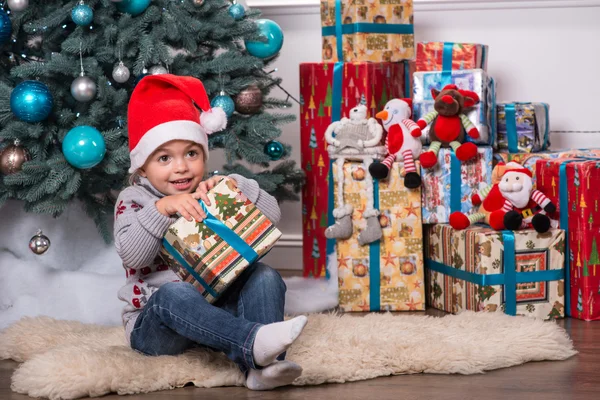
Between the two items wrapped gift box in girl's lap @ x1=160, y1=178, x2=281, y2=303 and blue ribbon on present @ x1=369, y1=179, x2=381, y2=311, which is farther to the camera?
blue ribbon on present @ x1=369, y1=179, x2=381, y2=311

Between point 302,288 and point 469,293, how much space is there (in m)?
0.57

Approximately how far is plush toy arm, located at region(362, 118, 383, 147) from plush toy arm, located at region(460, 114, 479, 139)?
237 millimetres

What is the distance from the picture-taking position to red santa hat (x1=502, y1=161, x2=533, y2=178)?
6.97 ft

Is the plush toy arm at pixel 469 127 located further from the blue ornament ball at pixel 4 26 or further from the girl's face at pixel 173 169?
the blue ornament ball at pixel 4 26

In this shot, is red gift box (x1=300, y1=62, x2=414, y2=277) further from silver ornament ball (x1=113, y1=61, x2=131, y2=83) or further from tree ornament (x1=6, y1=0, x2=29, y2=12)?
tree ornament (x1=6, y1=0, x2=29, y2=12)

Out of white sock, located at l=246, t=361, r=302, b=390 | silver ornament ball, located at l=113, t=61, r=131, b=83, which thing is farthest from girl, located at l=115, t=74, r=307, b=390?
silver ornament ball, located at l=113, t=61, r=131, b=83

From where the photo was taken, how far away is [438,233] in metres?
2.27

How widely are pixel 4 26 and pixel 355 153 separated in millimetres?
1000

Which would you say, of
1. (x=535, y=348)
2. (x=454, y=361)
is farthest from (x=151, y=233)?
(x=535, y=348)

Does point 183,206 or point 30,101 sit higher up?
point 30,101

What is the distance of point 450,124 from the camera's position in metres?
2.27

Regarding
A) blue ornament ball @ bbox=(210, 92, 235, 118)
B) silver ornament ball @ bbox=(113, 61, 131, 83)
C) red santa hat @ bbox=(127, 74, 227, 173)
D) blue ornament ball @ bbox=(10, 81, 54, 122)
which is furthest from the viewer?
blue ornament ball @ bbox=(210, 92, 235, 118)

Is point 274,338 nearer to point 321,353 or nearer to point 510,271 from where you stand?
point 321,353

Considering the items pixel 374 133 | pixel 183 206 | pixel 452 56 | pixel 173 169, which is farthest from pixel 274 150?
pixel 183 206
